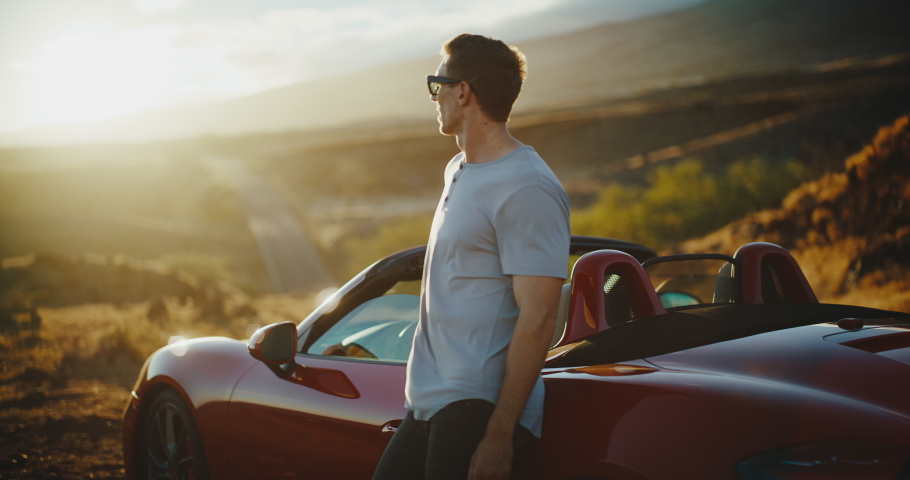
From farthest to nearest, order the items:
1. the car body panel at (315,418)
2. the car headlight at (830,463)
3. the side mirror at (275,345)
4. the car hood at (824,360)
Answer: the side mirror at (275,345)
the car body panel at (315,418)
the car hood at (824,360)
the car headlight at (830,463)

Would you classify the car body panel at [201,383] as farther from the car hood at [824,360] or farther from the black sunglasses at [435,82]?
the car hood at [824,360]

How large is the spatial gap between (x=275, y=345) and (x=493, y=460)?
145cm

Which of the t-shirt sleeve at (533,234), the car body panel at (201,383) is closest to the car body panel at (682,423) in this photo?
the t-shirt sleeve at (533,234)

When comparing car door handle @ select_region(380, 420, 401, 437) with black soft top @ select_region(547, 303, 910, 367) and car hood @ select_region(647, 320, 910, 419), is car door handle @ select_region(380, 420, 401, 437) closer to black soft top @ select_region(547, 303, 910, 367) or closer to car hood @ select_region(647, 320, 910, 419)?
black soft top @ select_region(547, 303, 910, 367)

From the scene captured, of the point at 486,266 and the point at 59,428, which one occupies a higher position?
the point at 486,266

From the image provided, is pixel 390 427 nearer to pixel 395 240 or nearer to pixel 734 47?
pixel 395 240

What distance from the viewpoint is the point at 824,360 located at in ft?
6.22

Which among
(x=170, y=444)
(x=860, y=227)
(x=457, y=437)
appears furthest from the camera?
(x=860, y=227)

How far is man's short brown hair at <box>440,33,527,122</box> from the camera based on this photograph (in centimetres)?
194

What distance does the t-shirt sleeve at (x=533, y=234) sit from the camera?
5.92ft

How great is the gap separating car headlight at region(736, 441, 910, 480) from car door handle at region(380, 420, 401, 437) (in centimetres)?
120

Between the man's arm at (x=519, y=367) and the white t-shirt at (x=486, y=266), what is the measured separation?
0.04 metres

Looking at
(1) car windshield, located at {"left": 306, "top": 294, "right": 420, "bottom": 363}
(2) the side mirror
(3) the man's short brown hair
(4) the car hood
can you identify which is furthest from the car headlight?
(2) the side mirror

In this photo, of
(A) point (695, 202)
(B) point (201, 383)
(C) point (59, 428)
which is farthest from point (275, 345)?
(A) point (695, 202)
